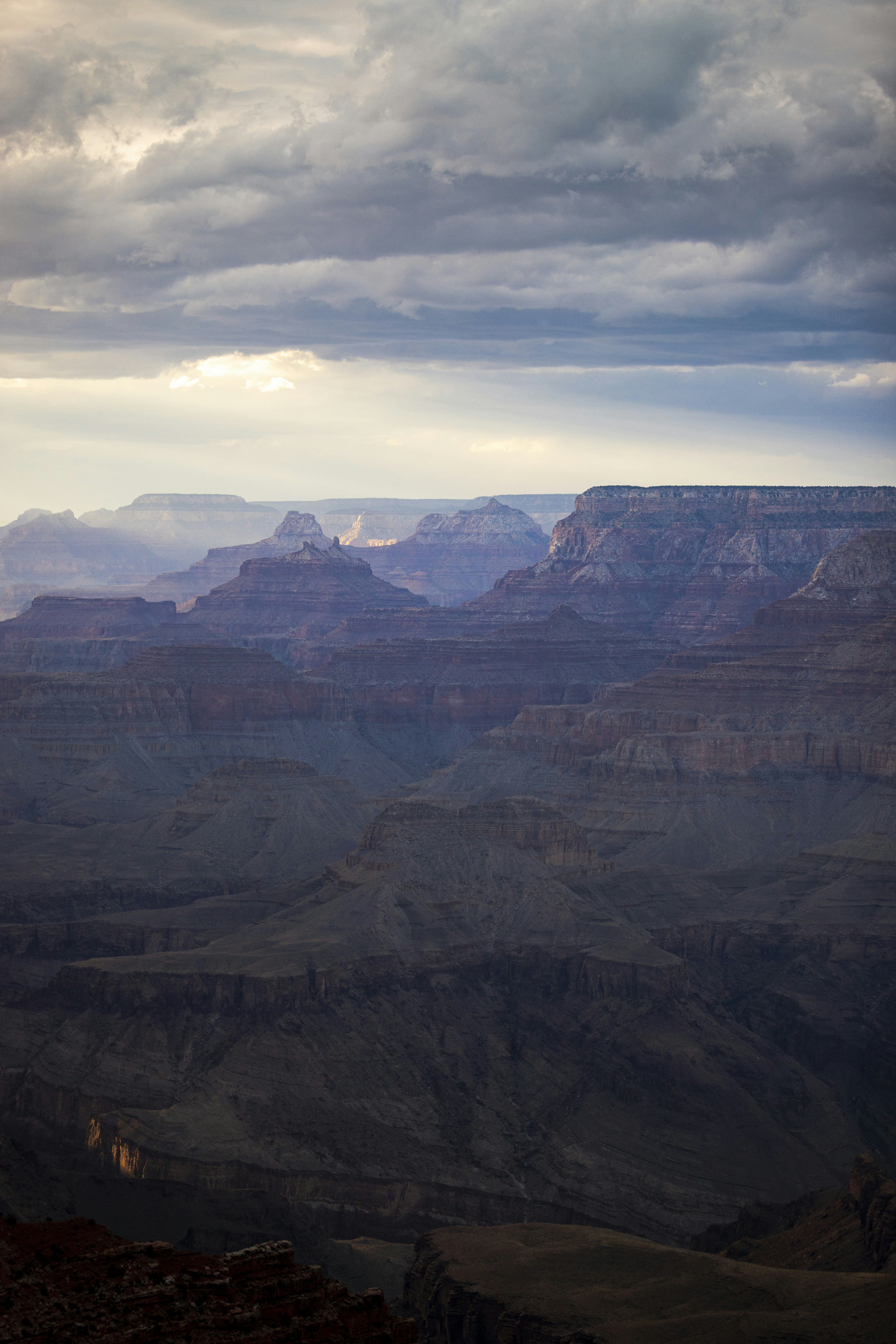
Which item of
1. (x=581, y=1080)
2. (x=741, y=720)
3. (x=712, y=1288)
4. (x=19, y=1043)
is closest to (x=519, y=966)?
(x=581, y=1080)

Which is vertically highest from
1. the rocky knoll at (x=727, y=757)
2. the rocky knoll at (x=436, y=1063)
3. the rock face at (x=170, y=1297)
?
the rock face at (x=170, y=1297)

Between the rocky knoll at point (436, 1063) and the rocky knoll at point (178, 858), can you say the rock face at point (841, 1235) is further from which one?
the rocky knoll at point (178, 858)

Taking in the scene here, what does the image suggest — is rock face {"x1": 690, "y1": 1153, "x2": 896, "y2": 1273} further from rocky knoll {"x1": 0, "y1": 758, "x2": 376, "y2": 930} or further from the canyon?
rocky knoll {"x1": 0, "y1": 758, "x2": 376, "y2": 930}

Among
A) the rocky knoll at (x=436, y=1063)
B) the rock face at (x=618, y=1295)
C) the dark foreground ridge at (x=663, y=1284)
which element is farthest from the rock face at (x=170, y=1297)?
the rocky knoll at (x=436, y=1063)

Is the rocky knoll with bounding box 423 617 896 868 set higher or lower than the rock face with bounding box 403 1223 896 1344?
higher

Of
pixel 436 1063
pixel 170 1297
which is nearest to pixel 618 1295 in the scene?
pixel 170 1297

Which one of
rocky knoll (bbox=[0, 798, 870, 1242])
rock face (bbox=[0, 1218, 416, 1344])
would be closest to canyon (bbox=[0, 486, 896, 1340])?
rocky knoll (bbox=[0, 798, 870, 1242])

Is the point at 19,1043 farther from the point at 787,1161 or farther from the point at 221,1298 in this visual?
the point at 221,1298
